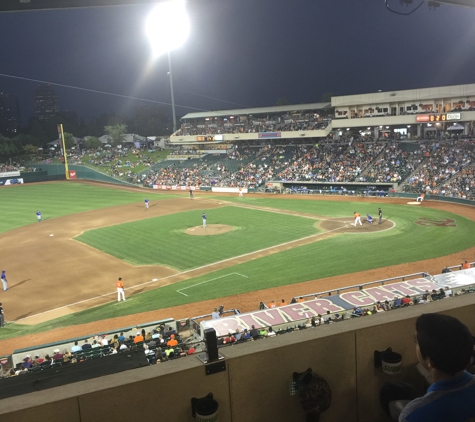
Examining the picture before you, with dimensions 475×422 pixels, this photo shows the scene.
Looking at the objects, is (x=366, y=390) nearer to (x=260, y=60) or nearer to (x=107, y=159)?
(x=107, y=159)

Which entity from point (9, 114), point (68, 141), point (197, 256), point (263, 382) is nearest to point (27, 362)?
point (263, 382)

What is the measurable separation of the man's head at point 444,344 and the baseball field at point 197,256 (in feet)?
49.6

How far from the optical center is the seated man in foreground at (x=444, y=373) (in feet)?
7.13

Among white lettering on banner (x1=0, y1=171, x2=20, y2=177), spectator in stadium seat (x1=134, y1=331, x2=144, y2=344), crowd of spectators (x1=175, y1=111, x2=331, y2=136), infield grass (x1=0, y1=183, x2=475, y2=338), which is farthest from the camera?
white lettering on banner (x1=0, y1=171, x2=20, y2=177)

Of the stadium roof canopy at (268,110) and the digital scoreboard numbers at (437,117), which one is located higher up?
the stadium roof canopy at (268,110)

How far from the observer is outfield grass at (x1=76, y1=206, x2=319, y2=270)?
Answer: 25.1 metres

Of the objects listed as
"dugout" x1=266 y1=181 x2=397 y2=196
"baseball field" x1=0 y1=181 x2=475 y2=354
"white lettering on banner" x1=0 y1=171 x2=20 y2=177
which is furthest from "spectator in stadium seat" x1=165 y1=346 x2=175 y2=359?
"white lettering on banner" x1=0 y1=171 x2=20 y2=177

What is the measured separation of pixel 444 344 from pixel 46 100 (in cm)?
19132

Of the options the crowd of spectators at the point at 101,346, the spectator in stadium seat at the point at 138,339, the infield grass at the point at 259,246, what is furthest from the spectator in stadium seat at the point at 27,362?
the infield grass at the point at 259,246

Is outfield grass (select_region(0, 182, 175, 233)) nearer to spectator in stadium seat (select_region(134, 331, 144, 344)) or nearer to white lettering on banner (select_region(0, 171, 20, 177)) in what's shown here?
white lettering on banner (select_region(0, 171, 20, 177))

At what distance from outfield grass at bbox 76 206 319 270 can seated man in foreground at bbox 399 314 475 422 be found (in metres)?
21.0

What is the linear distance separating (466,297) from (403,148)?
164 feet

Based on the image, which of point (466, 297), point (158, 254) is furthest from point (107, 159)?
point (466, 297)

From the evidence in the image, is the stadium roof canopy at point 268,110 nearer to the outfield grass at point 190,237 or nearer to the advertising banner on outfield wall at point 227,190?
the advertising banner on outfield wall at point 227,190
